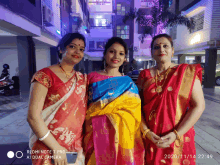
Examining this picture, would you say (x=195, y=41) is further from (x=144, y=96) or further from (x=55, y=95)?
(x=55, y=95)

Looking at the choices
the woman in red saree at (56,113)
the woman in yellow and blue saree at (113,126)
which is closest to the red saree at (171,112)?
the woman in yellow and blue saree at (113,126)

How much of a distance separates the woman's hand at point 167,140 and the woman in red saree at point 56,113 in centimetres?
71

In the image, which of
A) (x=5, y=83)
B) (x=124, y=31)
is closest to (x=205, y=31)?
(x=5, y=83)

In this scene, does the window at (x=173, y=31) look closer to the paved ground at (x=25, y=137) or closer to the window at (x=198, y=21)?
the window at (x=198, y=21)

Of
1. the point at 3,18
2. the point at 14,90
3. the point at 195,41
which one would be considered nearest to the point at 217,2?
the point at 195,41

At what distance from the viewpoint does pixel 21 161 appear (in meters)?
2.00

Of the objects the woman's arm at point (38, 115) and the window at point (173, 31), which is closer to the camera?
the woman's arm at point (38, 115)

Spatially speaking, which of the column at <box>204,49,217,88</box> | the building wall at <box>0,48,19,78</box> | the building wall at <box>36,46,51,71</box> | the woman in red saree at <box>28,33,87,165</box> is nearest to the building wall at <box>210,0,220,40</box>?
the column at <box>204,49,217,88</box>

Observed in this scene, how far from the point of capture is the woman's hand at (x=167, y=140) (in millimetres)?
1190

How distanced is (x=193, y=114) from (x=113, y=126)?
714 mm

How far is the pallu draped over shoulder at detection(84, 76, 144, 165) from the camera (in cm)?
117

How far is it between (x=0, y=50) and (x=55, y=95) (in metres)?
10.7

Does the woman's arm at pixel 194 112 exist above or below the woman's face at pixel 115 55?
below

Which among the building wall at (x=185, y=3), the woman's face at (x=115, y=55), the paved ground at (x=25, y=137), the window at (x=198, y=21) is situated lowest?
the paved ground at (x=25, y=137)
